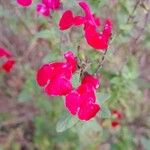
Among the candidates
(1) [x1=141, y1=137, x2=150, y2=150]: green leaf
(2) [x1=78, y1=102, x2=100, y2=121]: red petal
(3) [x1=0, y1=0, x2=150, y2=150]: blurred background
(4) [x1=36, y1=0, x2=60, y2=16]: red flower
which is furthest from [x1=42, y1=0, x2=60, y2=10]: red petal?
(1) [x1=141, y1=137, x2=150, y2=150]: green leaf

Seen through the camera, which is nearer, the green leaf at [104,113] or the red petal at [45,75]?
the red petal at [45,75]

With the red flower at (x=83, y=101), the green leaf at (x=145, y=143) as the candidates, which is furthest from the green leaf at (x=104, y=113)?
the green leaf at (x=145, y=143)

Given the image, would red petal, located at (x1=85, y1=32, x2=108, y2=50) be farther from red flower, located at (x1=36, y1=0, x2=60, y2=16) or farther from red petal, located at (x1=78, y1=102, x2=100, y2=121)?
red flower, located at (x1=36, y1=0, x2=60, y2=16)

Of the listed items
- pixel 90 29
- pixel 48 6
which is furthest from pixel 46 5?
pixel 90 29

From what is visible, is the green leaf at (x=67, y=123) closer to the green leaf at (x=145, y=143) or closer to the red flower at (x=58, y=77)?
the red flower at (x=58, y=77)

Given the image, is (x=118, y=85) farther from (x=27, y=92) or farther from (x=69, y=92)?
(x=69, y=92)

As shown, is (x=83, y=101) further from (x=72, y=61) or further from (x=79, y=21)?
(x=79, y=21)

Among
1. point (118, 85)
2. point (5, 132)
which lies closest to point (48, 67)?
point (118, 85)
